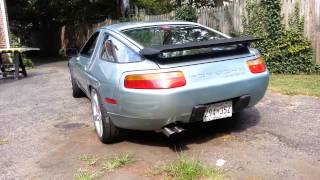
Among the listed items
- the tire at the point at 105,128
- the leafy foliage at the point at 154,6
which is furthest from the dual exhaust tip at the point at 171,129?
the leafy foliage at the point at 154,6

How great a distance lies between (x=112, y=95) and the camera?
4660mm

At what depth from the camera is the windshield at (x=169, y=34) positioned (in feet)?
17.0

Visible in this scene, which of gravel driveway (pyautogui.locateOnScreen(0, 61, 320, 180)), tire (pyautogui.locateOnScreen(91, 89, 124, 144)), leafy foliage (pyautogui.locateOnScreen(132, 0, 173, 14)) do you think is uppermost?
leafy foliage (pyautogui.locateOnScreen(132, 0, 173, 14))

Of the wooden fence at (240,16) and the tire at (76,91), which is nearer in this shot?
the tire at (76,91)

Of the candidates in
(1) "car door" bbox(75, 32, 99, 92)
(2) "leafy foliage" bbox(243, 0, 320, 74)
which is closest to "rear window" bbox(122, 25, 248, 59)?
(1) "car door" bbox(75, 32, 99, 92)

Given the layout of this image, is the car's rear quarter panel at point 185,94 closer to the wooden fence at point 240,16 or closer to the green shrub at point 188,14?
the wooden fence at point 240,16

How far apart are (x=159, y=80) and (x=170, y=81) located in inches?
4.6

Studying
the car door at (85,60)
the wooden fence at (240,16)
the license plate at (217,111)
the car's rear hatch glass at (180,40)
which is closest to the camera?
the car's rear hatch glass at (180,40)

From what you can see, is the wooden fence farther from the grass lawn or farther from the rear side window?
the rear side window

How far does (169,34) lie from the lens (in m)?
5.44

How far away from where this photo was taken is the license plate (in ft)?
15.3

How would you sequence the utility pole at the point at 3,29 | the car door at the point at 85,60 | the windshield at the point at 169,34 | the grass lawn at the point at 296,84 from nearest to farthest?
the windshield at the point at 169,34, the car door at the point at 85,60, the grass lawn at the point at 296,84, the utility pole at the point at 3,29

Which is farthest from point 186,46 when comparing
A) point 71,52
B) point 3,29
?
point 3,29

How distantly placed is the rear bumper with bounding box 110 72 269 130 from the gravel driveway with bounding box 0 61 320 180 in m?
0.42
